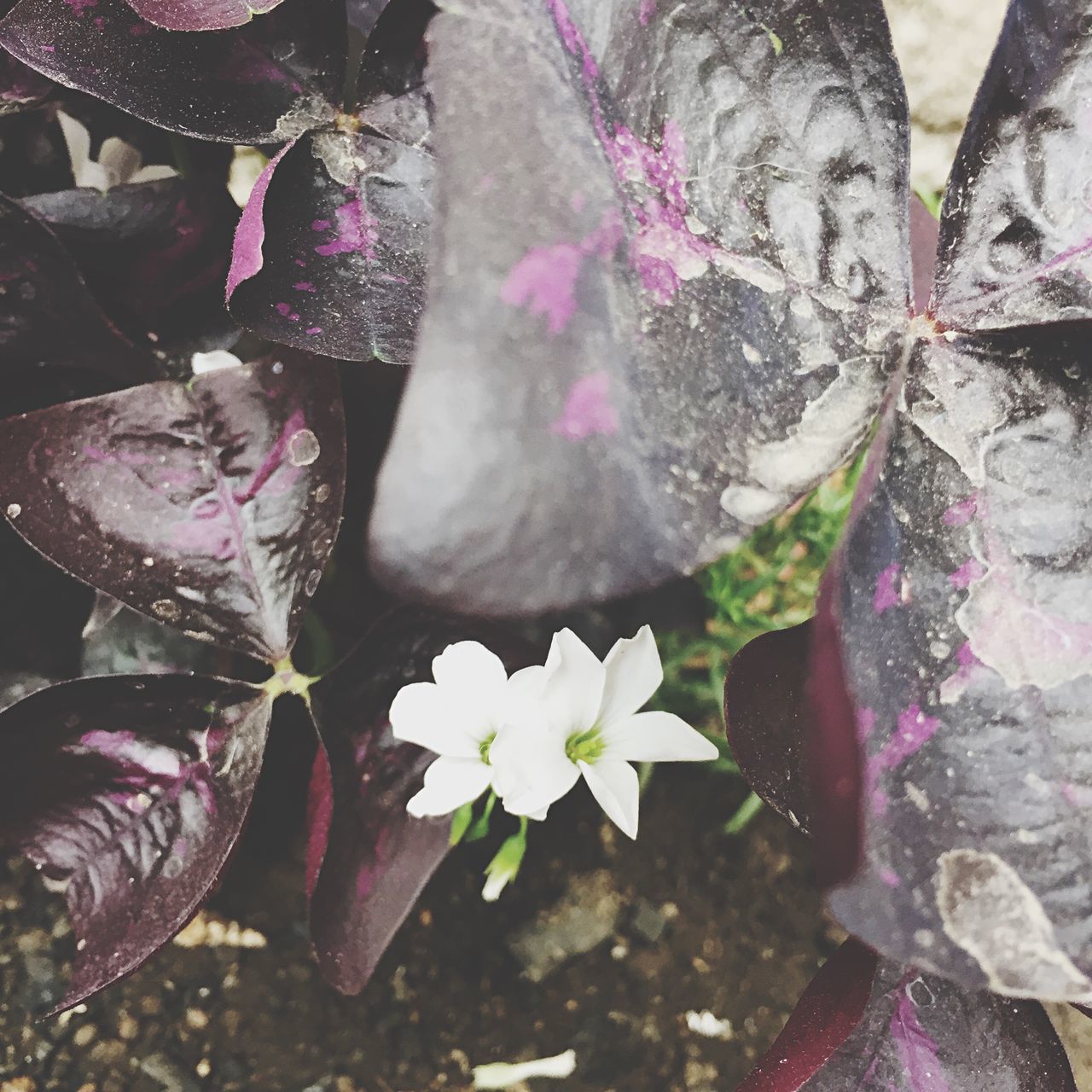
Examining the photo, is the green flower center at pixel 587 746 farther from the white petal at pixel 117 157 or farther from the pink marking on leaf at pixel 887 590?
the white petal at pixel 117 157

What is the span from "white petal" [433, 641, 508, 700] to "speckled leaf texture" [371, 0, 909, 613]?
0.18 m

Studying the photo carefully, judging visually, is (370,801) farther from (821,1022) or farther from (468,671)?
(821,1022)

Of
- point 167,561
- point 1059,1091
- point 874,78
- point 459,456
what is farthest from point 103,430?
point 1059,1091

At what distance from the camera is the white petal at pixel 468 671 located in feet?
1.65

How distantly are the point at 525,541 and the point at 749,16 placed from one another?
261 mm

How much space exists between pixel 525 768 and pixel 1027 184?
36 cm

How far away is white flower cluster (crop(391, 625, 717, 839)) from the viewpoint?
1.61ft

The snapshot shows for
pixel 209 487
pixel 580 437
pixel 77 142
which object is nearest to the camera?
pixel 580 437

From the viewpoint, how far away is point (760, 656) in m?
0.49

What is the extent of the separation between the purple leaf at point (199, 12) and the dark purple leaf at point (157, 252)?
15 cm

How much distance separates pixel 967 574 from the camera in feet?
1.37

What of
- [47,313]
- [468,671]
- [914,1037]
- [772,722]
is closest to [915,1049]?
[914,1037]

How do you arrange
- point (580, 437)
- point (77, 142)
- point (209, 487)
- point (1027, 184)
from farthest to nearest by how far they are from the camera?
point (77, 142) < point (209, 487) < point (1027, 184) < point (580, 437)

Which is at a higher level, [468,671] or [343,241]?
[343,241]
